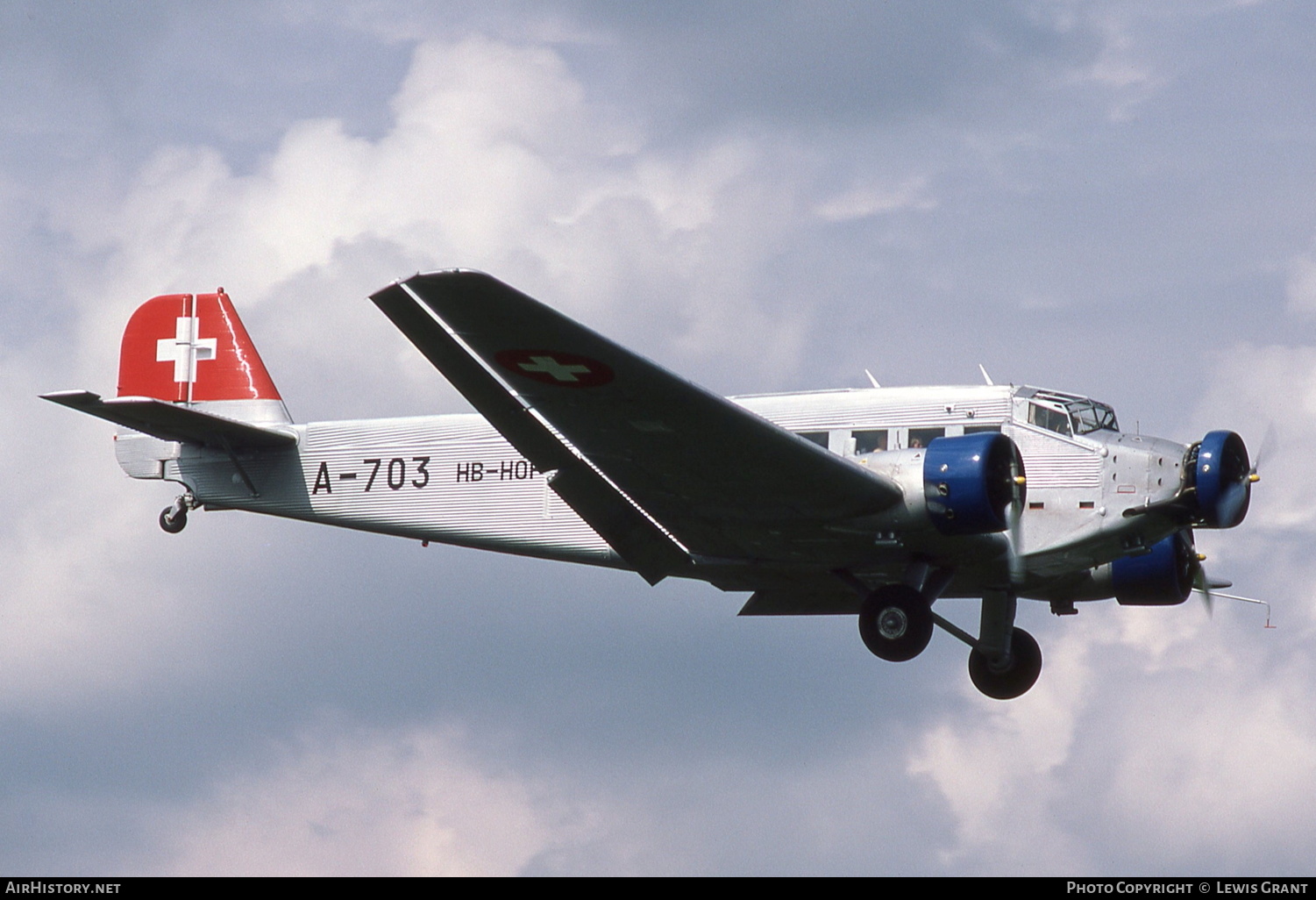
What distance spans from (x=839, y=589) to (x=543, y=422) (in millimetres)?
4871

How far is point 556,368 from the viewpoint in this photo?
16.5m

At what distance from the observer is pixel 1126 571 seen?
21219 mm

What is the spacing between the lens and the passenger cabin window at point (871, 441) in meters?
19.8

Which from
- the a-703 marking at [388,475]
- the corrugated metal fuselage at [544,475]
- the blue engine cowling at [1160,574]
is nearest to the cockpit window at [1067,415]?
the corrugated metal fuselage at [544,475]

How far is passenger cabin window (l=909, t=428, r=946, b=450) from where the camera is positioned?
19656 millimetres

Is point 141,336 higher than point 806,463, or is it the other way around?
point 141,336

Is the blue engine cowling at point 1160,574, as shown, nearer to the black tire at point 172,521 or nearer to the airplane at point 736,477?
A: the airplane at point 736,477

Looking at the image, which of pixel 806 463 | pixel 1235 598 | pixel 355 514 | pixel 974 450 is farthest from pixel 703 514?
pixel 1235 598

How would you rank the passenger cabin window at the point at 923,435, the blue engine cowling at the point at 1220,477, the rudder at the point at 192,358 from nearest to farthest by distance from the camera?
the blue engine cowling at the point at 1220,477 < the passenger cabin window at the point at 923,435 < the rudder at the point at 192,358

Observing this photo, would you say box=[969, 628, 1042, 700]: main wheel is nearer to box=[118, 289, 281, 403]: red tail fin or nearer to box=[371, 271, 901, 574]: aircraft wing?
box=[371, 271, 901, 574]: aircraft wing

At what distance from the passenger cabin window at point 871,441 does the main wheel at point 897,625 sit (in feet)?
5.23

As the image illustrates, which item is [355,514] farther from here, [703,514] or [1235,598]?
[1235,598]

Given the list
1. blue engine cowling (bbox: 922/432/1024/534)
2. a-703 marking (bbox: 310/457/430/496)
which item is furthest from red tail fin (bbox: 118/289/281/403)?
blue engine cowling (bbox: 922/432/1024/534)

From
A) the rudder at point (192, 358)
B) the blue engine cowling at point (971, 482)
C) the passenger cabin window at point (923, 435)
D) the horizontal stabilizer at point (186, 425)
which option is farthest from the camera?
the rudder at point (192, 358)
